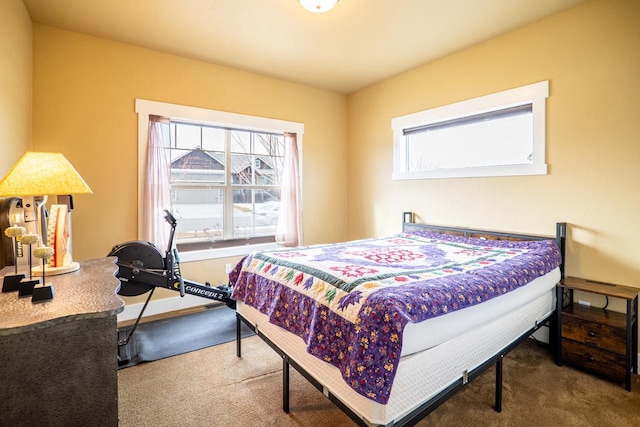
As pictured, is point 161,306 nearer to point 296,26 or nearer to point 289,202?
point 289,202

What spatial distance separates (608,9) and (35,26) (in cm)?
483

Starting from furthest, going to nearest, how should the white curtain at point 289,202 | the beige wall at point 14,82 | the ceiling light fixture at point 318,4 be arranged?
the white curtain at point 289,202 → the ceiling light fixture at point 318,4 → the beige wall at point 14,82

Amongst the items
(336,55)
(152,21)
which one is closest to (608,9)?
(336,55)

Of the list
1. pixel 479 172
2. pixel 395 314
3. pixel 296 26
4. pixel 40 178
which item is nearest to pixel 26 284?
pixel 40 178

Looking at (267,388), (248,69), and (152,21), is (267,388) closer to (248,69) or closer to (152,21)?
(152,21)

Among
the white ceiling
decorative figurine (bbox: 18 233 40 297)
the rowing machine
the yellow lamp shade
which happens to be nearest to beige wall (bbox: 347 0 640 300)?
the white ceiling

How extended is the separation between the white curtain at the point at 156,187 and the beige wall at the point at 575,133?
3.08m

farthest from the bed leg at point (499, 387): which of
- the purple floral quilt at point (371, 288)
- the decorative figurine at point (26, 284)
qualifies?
the decorative figurine at point (26, 284)

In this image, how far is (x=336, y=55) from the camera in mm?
3467

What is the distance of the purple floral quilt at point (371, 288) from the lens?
1.30m

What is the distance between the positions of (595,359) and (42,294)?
3269mm

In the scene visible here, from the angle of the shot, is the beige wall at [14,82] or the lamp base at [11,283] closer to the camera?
the lamp base at [11,283]

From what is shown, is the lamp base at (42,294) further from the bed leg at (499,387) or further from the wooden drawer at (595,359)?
the wooden drawer at (595,359)

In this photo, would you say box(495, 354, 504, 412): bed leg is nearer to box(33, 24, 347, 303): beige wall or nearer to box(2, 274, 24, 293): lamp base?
box(2, 274, 24, 293): lamp base
